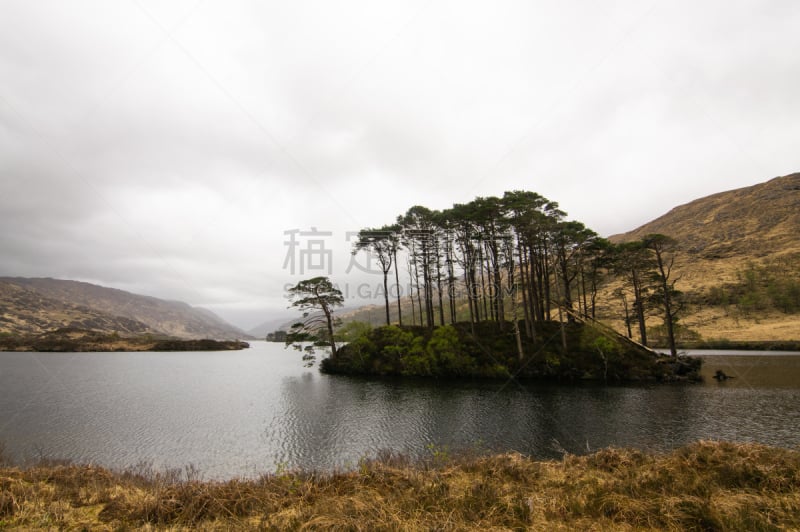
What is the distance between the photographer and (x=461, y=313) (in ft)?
452

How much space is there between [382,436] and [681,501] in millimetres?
13784

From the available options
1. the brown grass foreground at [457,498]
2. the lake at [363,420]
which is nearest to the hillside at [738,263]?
the lake at [363,420]

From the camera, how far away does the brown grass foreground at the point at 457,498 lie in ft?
20.7

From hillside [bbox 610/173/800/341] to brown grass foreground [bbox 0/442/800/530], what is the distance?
80594 millimetres

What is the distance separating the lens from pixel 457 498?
24.5 feet

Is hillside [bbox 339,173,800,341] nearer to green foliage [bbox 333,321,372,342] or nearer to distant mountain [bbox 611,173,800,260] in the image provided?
distant mountain [bbox 611,173,800,260]

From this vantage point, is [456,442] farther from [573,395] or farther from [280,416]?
[573,395]

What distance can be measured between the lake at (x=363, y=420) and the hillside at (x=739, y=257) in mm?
55574

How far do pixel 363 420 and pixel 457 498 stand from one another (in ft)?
48.1

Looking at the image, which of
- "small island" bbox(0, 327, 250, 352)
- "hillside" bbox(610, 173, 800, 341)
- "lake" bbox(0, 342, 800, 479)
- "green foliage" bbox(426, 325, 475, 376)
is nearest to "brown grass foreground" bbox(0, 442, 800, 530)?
"lake" bbox(0, 342, 800, 479)

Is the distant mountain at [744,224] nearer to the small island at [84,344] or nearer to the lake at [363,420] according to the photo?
the lake at [363,420]

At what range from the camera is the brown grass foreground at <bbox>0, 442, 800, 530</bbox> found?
6297 mm

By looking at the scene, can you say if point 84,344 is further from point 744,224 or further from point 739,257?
point 744,224


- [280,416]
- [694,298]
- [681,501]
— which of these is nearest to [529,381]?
[280,416]
